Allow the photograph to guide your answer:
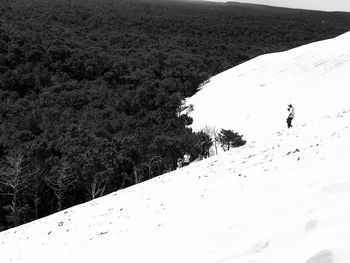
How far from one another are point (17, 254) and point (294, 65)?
7489 centimetres

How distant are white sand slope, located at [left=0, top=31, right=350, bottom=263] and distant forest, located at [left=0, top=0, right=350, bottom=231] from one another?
27.9 m

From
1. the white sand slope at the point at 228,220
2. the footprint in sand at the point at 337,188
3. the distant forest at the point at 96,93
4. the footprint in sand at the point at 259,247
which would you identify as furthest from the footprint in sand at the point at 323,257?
the distant forest at the point at 96,93

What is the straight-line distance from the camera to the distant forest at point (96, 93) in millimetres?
56219

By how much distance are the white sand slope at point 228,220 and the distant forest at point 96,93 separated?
1099 inches

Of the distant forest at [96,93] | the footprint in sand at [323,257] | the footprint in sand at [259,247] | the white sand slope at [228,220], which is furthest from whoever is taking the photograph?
the distant forest at [96,93]

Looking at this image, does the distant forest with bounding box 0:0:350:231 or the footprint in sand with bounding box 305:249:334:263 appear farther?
the distant forest with bounding box 0:0:350:231

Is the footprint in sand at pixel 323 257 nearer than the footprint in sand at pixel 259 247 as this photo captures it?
Yes

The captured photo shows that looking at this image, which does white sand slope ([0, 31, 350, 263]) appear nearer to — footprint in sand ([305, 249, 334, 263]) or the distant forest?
footprint in sand ([305, 249, 334, 263])

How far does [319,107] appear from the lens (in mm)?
59812

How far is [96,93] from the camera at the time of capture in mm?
102125

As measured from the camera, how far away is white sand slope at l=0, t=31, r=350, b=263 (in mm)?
6109

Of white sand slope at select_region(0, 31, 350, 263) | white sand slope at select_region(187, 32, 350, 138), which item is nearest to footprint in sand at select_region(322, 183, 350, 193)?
white sand slope at select_region(0, 31, 350, 263)

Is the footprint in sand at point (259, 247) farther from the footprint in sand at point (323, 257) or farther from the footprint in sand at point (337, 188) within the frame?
the footprint in sand at point (337, 188)

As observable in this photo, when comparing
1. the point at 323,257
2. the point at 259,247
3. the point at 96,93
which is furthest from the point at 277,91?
the point at 323,257
